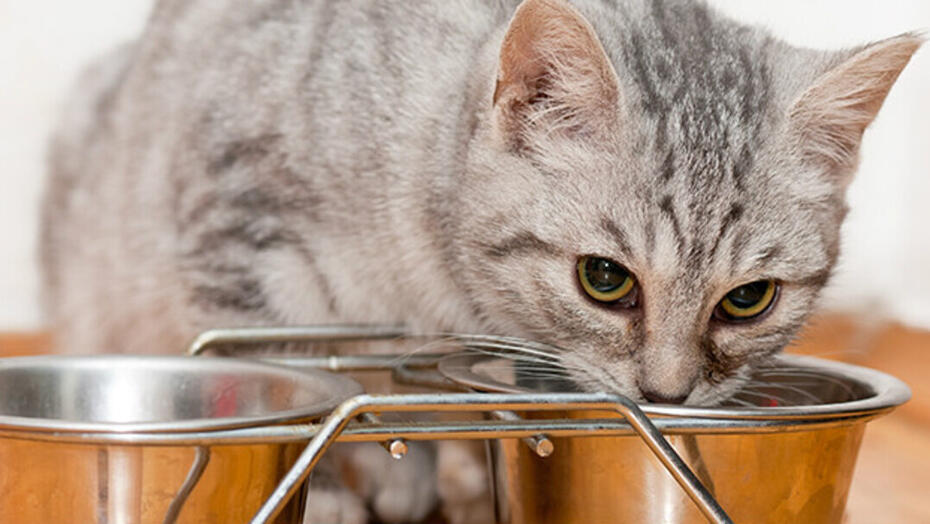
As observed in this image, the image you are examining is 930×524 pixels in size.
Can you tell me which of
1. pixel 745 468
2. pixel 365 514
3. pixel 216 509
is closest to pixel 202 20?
pixel 365 514

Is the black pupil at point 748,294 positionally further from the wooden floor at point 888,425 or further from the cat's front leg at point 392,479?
the cat's front leg at point 392,479

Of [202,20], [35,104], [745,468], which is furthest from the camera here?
[35,104]

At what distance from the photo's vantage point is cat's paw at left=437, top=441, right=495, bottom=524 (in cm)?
188

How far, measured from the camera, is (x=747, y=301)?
56.5 inches

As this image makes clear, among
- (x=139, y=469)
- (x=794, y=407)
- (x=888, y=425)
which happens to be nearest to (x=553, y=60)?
(x=794, y=407)

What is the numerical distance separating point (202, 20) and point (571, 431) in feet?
4.04

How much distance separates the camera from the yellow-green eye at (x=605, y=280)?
139cm

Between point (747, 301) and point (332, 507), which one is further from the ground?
point (747, 301)

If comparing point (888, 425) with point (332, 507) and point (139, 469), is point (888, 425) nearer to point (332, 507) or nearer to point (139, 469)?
point (332, 507)

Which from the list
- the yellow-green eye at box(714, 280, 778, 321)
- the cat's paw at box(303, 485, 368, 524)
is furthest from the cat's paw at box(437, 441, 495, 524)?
the yellow-green eye at box(714, 280, 778, 321)

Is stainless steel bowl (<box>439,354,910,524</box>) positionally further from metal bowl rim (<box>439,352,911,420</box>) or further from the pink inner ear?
the pink inner ear

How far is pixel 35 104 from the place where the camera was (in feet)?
10.5

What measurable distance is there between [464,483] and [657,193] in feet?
2.35

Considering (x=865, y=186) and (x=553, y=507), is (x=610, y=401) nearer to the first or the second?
(x=553, y=507)
